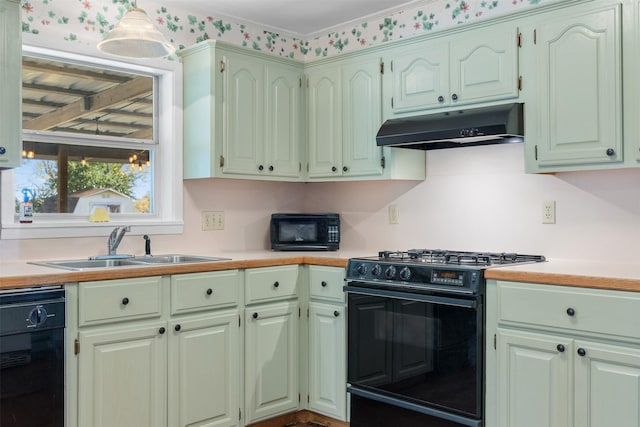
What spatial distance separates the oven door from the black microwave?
0.70 metres

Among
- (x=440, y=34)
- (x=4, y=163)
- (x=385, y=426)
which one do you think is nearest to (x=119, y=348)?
(x=4, y=163)

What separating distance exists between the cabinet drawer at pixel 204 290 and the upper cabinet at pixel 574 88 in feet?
4.98

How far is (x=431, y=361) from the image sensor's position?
2.77 meters

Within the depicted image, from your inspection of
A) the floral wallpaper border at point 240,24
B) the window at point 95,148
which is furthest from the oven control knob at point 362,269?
the floral wallpaper border at point 240,24

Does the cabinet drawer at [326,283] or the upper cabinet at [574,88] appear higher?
the upper cabinet at [574,88]

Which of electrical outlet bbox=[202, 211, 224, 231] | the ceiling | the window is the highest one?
the ceiling

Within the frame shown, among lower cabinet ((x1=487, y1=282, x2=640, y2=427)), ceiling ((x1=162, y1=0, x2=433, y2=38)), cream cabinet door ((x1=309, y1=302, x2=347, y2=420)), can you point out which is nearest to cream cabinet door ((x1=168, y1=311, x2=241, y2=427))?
cream cabinet door ((x1=309, y1=302, x2=347, y2=420))

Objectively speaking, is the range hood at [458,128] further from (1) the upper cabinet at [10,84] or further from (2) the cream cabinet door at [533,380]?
(1) the upper cabinet at [10,84]

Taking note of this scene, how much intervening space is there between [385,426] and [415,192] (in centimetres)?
136

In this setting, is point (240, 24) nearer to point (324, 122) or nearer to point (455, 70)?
point (324, 122)

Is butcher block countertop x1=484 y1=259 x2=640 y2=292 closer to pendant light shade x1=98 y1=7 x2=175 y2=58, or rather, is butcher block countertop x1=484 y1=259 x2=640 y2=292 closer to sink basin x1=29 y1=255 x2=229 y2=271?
sink basin x1=29 y1=255 x2=229 y2=271

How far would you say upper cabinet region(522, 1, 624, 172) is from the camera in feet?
8.60

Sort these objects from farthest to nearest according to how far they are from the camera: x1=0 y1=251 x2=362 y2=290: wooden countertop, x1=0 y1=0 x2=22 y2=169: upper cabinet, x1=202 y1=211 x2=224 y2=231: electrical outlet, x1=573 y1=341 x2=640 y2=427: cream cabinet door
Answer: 1. x1=202 y1=211 x2=224 y2=231: electrical outlet
2. x1=0 y1=0 x2=22 y2=169: upper cabinet
3. x1=0 y1=251 x2=362 y2=290: wooden countertop
4. x1=573 y1=341 x2=640 y2=427: cream cabinet door

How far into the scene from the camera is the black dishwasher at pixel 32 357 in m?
2.29
